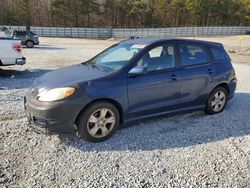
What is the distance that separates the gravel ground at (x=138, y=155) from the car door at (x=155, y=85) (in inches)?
16.4

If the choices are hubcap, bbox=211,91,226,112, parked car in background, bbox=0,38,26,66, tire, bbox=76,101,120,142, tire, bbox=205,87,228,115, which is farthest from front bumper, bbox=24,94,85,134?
parked car in background, bbox=0,38,26,66

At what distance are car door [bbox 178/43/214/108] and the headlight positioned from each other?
209 centimetres

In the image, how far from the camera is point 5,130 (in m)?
4.71

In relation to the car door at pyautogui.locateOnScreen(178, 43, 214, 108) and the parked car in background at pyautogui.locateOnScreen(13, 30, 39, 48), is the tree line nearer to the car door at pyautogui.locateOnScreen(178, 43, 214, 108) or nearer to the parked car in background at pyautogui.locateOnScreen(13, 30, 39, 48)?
the parked car in background at pyautogui.locateOnScreen(13, 30, 39, 48)

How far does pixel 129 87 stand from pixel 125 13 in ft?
173

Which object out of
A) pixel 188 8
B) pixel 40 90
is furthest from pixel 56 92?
pixel 188 8

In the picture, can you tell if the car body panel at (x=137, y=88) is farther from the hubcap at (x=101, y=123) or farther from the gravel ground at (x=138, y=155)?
the gravel ground at (x=138, y=155)

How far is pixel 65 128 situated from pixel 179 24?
189ft

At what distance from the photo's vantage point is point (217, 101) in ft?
19.1

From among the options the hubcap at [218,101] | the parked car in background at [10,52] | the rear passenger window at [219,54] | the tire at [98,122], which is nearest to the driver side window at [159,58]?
the tire at [98,122]

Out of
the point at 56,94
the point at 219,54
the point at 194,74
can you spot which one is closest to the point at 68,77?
the point at 56,94

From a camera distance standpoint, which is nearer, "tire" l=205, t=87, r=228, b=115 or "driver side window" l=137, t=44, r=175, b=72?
"driver side window" l=137, t=44, r=175, b=72

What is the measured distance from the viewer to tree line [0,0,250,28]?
49.6m

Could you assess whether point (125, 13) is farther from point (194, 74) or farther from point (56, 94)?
point (56, 94)
